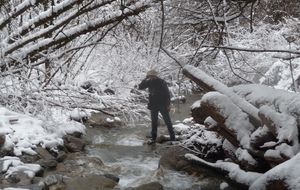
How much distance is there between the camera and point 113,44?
5.51 metres

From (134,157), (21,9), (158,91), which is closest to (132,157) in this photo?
(134,157)

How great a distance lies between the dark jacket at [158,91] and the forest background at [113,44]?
18.9 inches

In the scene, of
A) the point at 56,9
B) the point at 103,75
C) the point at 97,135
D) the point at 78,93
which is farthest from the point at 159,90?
the point at 56,9

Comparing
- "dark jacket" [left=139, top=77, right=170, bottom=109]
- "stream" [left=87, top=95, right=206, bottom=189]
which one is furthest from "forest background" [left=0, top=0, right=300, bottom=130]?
"stream" [left=87, top=95, right=206, bottom=189]

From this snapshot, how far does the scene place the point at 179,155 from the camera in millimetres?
6164

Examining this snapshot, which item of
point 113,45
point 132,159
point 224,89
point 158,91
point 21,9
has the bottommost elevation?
point 132,159

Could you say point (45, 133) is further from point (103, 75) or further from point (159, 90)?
point (103, 75)

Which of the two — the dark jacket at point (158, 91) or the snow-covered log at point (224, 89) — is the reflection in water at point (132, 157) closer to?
the snow-covered log at point (224, 89)

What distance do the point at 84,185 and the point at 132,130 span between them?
4539 millimetres

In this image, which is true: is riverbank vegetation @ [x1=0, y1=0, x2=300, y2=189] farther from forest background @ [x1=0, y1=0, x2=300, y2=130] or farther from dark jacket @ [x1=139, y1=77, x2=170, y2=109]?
dark jacket @ [x1=139, y1=77, x2=170, y2=109]

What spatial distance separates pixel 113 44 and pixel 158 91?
92.5 inches

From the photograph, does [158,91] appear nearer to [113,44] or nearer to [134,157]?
[134,157]

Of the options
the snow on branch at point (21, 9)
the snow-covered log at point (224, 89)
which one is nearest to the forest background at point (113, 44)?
the snow on branch at point (21, 9)

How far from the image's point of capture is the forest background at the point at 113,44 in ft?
12.6
